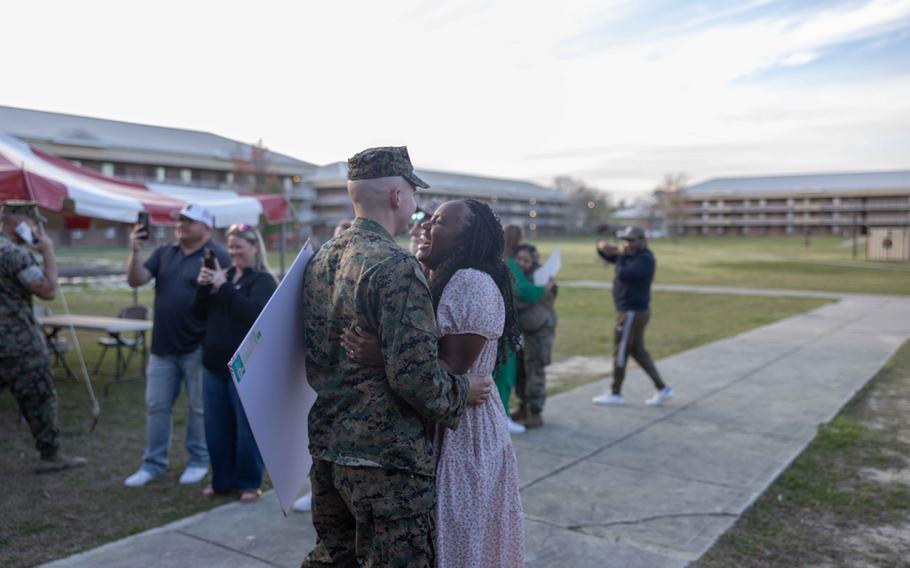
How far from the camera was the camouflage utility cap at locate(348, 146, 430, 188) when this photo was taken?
245 cm

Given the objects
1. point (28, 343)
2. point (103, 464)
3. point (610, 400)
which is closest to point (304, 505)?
point (103, 464)

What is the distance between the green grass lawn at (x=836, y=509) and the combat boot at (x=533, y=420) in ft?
6.96

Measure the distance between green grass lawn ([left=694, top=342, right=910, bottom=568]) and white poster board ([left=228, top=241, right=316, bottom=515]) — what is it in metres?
2.41

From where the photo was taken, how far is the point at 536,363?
22.4 feet

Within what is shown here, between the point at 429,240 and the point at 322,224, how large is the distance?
92256 mm

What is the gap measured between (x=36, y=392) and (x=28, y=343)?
0.36 meters

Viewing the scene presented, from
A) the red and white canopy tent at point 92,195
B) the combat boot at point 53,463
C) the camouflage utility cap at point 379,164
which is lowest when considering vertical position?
the combat boot at point 53,463

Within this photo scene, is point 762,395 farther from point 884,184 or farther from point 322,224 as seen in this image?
point 884,184

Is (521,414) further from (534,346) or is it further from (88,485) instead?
(88,485)

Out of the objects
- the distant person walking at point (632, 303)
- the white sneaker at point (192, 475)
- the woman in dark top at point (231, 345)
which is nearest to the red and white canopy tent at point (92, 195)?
the white sneaker at point (192, 475)

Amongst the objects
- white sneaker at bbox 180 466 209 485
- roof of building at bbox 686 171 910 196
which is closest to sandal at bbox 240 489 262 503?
white sneaker at bbox 180 466 209 485

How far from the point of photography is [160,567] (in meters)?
3.89

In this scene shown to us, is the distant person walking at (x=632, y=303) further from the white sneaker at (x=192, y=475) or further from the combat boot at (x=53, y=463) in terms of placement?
the combat boot at (x=53, y=463)

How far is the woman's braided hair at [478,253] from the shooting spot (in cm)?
264
